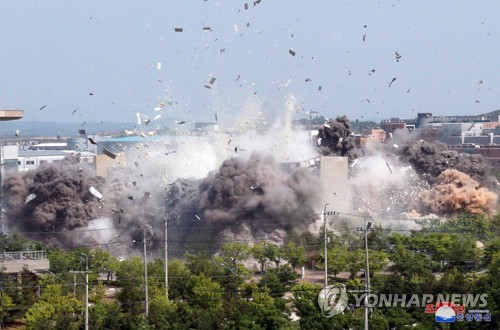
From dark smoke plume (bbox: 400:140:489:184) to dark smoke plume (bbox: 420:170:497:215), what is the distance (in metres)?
3.72

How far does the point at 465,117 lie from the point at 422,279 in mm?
112974

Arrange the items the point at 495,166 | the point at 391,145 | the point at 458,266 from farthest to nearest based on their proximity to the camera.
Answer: the point at 495,166 → the point at 391,145 → the point at 458,266

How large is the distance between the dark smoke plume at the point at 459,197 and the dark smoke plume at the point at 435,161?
3722 millimetres

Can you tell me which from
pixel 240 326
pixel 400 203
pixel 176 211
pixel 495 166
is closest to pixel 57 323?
pixel 240 326

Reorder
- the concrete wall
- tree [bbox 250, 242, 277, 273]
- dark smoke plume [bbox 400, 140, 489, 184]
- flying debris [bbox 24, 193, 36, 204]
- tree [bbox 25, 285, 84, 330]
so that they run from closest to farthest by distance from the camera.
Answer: tree [bbox 25, 285, 84, 330]
tree [bbox 250, 242, 277, 273]
the concrete wall
flying debris [bbox 24, 193, 36, 204]
dark smoke plume [bbox 400, 140, 489, 184]

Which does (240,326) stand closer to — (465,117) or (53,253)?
(53,253)

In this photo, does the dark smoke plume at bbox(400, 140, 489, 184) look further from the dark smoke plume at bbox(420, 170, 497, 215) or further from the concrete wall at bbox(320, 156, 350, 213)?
the concrete wall at bbox(320, 156, 350, 213)

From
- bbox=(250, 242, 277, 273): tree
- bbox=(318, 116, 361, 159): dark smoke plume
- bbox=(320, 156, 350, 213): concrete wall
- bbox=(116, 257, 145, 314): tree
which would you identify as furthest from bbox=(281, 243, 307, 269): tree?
bbox=(318, 116, 361, 159): dark smoke plume

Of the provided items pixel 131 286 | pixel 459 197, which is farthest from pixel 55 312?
pixel 459 197

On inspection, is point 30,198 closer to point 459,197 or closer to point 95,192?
point 95,192

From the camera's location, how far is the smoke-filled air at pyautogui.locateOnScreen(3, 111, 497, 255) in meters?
53.2

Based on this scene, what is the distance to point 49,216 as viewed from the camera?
55500 millimetres

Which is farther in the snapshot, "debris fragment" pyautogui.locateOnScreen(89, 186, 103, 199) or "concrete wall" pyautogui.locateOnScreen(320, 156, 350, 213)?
"debris fragment" pyautogui.locateOnScreen(89, 186, 103, 199)

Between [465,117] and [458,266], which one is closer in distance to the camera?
[458,266]
